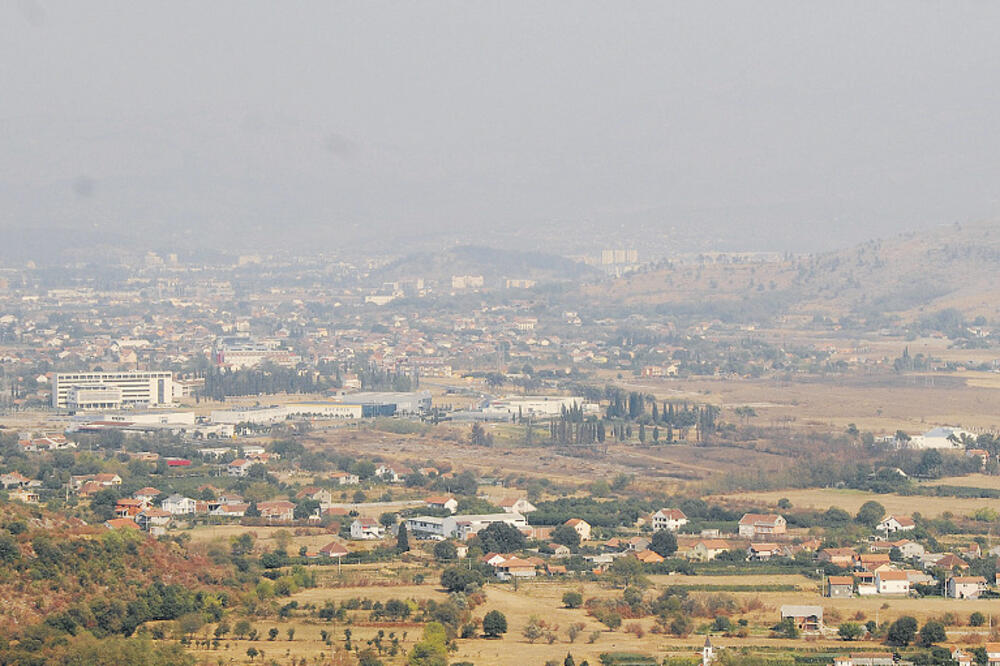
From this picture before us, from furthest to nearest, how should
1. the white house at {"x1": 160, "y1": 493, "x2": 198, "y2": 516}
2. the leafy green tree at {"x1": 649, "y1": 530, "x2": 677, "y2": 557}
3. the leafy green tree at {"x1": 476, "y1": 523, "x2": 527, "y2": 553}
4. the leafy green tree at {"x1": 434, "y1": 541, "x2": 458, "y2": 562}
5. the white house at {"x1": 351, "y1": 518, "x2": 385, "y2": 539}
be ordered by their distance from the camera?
the white house at {"x1": 160, "y1": 493, "x2": 198, "y2": 516}, the white house at {"x1": 351, "y1": 518, "x2": 385, "y2": 539}, the leafy green tree at {"x1": 476, "y1": 523, "x2": 527, "y2": 553}, the leafy green tree at {"x1": 649, "y1": 530, "x2": 677, "y2": 557}, the leafy green tree at {"x1": 434, "y1": 541, "x2": 458, "y2": 562}

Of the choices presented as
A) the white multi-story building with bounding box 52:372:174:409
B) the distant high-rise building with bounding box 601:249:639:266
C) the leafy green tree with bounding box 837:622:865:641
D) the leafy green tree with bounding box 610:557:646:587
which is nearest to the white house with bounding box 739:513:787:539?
the leafy green tree with bounding box 610:557:646:587

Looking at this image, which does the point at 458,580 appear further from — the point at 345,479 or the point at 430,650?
the point at 345,479

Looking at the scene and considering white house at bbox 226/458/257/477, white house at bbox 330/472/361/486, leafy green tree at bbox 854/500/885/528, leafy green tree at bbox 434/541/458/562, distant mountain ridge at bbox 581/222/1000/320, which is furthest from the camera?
distant mountain ridge at bbox 581/222/1000/320

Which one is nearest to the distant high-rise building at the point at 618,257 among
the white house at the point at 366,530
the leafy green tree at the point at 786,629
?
the white house at the point at 366,530

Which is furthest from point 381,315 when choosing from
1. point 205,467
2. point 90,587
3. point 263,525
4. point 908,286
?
point 90,587

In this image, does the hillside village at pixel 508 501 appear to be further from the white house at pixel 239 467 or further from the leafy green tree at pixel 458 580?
the white house at pixel 239 467

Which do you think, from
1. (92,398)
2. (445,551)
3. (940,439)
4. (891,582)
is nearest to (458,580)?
(445,551)

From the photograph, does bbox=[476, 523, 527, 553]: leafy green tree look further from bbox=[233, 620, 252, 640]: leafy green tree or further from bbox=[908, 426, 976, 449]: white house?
bbox=[908, 426, 976, 449]: white house

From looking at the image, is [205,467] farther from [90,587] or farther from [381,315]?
[381,315]

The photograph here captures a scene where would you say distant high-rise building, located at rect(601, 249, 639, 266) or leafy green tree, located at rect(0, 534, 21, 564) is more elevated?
distant high-rise building, located at rect(601, 249, 639, 266)
